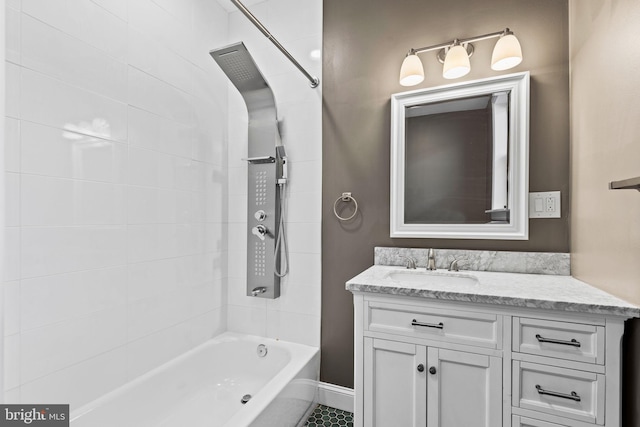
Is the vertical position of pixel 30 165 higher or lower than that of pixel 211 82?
lower

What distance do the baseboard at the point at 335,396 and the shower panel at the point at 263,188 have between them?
2.20ft

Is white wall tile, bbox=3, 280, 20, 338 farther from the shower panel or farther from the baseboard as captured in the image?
the baseboard

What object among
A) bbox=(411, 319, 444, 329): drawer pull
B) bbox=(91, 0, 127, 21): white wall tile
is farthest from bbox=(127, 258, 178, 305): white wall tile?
bbox=(411, 319, 444, 329): drawer pull

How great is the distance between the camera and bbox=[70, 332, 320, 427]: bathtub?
1.47 meters

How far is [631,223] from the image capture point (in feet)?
3.56

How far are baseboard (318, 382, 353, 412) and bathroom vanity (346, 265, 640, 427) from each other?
0.54m

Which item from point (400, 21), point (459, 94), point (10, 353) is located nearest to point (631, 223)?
point (459, 94)

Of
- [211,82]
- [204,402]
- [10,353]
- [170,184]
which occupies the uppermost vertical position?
[211,82]

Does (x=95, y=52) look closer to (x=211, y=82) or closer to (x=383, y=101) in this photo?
(x=211, y=82)

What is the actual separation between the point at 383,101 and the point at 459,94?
0.43 m

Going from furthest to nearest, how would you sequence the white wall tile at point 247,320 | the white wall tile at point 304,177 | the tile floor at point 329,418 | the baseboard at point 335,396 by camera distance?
the white wall tile at point 247,320 → the white wall tile at point 304,177 → the baseboard at point 335,396 → the tile floor at point 329,418

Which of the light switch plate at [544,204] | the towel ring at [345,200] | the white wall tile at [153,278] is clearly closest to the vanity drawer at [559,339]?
the light switch plate at [544,204]

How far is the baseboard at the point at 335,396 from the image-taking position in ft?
6.44

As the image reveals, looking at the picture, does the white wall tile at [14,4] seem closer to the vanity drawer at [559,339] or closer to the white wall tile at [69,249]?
the white wall tile at [69,249]
